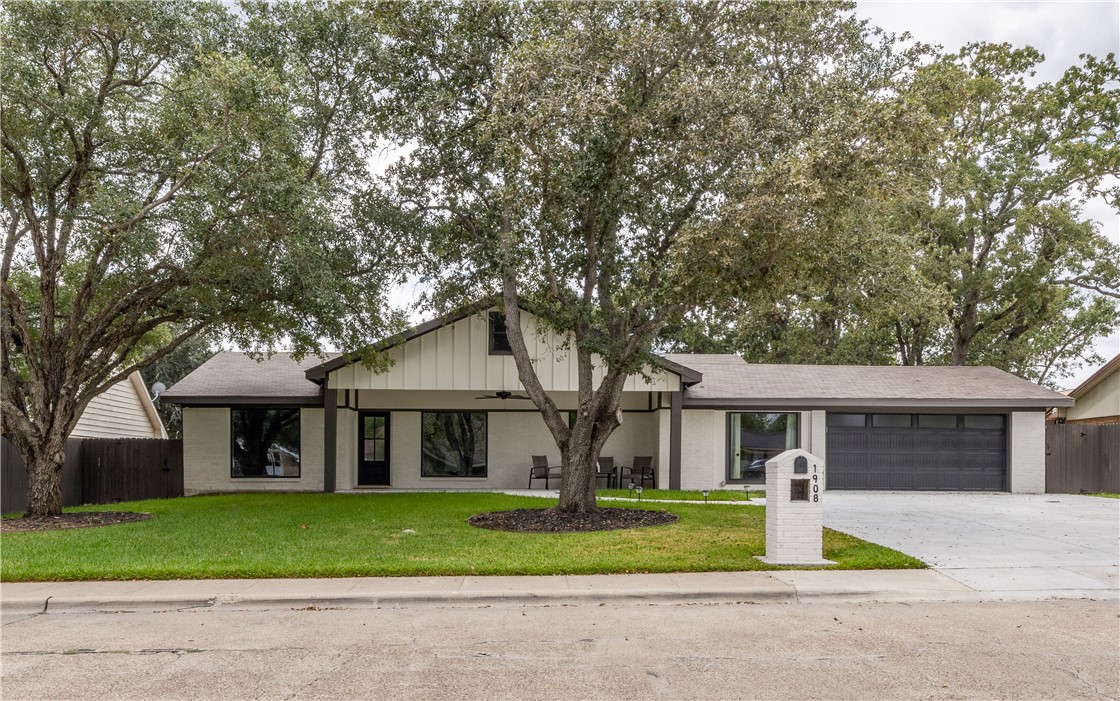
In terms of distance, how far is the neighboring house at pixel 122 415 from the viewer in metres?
24.2

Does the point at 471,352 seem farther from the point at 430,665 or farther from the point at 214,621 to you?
the point at 430,665

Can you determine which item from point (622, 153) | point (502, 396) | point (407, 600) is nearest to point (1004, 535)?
point (622, 153)

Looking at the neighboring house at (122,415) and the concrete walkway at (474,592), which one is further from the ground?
the neighboring house at (122,415)

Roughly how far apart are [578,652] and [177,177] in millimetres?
11850

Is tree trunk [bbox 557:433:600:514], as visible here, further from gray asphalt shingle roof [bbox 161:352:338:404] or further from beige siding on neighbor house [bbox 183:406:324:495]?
beige siding on neighbor house [bbox 183:406:324:495]

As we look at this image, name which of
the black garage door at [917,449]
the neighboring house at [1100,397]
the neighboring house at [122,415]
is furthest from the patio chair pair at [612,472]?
the neighboring house at [1100,397]

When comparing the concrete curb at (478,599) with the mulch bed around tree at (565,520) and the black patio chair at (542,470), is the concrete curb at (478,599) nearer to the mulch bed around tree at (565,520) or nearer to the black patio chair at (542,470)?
the mulch bed around tree at (565,520)

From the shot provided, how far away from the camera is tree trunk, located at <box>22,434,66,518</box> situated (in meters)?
14.5

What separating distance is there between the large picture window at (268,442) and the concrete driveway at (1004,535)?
13169mm

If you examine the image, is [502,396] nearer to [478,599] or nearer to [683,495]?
[683,495]

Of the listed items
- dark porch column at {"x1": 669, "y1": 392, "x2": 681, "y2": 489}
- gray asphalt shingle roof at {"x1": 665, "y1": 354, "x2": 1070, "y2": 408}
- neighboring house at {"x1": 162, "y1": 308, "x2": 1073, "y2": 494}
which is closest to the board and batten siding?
neighboring house at {"x1": 162, "y1": 308, "x2": 1073, "y2": 494}

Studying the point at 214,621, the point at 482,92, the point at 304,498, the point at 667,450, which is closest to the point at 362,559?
the point at 214,621

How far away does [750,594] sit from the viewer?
8.44 meters

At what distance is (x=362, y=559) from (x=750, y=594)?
4.64 m
